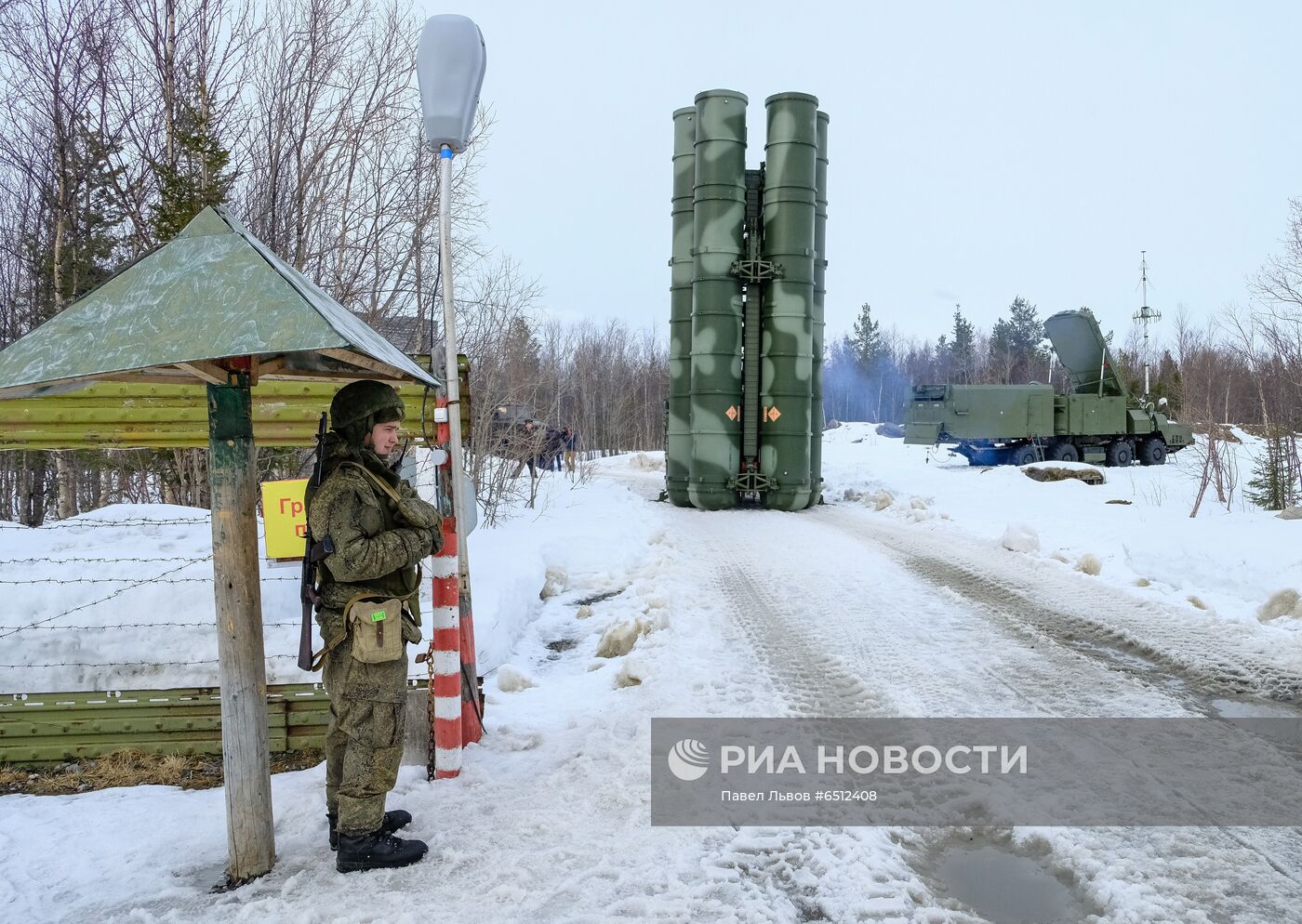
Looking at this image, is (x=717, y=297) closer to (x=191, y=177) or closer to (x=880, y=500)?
(x=880, y=500)

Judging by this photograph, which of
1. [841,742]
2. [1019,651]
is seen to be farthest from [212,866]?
[1019,651]

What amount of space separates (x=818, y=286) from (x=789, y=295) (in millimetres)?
1014

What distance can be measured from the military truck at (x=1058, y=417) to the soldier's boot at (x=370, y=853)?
75.9 feet

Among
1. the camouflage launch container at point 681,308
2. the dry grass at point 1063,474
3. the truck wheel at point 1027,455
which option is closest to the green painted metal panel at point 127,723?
the camouflage launch container at point 681,308

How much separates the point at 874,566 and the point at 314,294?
24.7 feet

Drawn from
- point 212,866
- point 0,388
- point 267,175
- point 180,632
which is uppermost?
point 267,175

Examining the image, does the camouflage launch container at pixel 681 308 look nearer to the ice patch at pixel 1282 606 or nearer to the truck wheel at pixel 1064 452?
the ice patch at pixel 1282 606

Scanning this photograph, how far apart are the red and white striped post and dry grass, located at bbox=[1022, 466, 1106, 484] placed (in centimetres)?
1624

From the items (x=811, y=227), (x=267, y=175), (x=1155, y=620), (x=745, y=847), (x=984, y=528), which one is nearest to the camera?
(x=745, y=847)

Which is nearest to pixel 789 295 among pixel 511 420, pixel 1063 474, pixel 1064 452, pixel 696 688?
pixel 511 420

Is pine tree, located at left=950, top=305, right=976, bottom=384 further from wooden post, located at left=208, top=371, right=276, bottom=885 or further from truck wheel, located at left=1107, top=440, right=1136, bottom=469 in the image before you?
wooden post, located at left=208, top=371, right=276, bottom=885

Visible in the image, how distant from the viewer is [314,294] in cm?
314

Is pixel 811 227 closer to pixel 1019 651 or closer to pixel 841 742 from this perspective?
pixel 1019 651

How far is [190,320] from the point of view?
284 cm
